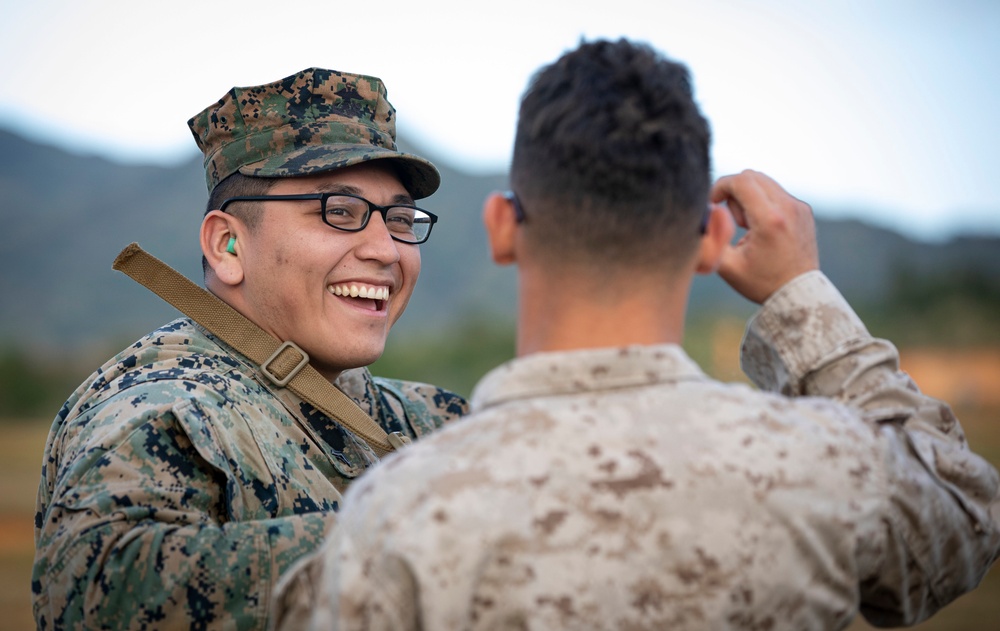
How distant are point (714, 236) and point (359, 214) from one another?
1809 mm

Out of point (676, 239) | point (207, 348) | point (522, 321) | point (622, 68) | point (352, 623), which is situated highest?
point (622, 68)

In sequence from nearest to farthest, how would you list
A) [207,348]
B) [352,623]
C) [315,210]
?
[352,623]
[207,348]
[315,210]

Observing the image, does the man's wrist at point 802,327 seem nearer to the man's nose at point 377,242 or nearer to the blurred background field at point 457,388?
the man's nose at point 377,242

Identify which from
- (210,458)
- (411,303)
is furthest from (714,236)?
(411,303)

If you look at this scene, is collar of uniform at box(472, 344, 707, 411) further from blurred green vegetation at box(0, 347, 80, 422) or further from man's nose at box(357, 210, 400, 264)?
blurred green vegetation at box(0, 347, 80, 422)

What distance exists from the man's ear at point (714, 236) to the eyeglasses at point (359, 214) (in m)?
1.75

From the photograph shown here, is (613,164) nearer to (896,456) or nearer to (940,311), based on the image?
(896,456)

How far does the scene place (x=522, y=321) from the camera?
1.85 meters

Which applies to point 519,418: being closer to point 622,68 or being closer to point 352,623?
point 352,623

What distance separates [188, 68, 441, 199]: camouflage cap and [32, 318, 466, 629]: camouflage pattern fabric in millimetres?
643

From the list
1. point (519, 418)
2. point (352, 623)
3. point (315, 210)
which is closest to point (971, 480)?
point (519, 418)

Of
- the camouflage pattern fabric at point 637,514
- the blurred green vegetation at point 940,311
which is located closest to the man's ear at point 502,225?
the camouflage pattern fabric at point 637,514

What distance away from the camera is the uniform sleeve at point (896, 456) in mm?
1792

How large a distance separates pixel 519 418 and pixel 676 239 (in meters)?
0.44
